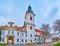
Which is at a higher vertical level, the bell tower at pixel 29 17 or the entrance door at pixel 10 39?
the bell tower at pixel 29 17

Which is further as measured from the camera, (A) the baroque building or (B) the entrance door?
(B) the entrance door

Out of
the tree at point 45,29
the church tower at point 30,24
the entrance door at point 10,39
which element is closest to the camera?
the entrance door at point 10,39

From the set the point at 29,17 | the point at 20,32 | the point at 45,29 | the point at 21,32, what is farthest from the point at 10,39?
the point at 45,29

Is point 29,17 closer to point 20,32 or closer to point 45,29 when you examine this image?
point 20,32

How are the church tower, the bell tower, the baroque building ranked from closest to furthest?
the baroque building, the church tower, the bell tower

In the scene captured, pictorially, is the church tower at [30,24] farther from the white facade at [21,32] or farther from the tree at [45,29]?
the tree at [45,29]

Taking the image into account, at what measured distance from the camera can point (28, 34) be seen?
39.8 meters

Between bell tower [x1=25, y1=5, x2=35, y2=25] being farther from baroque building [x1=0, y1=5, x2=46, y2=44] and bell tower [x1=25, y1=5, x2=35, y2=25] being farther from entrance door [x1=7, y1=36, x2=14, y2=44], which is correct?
entrance door [x1=7, y1=36, x2=14, y2=44]

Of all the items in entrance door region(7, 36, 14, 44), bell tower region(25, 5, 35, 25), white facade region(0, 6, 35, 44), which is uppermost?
bell tower region(25, 5, 35, 25)

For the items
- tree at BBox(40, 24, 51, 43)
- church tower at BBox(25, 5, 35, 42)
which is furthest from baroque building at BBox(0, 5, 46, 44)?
tree at BBox(40, 24, 51, 43)

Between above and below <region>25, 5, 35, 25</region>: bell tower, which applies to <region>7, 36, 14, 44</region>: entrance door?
below

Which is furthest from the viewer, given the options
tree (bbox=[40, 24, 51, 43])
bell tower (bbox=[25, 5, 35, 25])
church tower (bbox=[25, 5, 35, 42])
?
tree (bbox=[40, 24, 51, 43])

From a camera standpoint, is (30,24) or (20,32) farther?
(30,24)

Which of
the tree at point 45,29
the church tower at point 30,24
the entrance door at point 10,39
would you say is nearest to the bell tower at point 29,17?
the church tower at point 30,24
